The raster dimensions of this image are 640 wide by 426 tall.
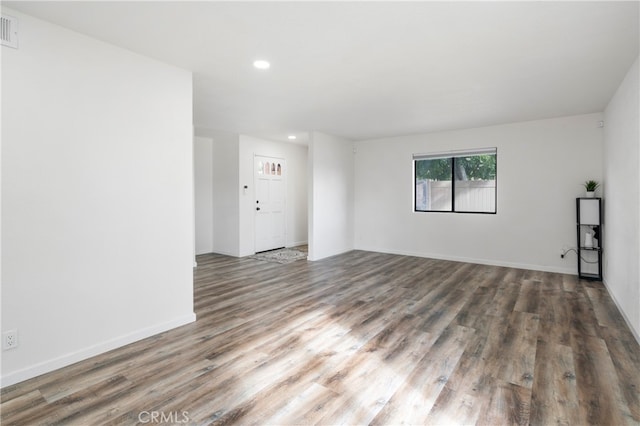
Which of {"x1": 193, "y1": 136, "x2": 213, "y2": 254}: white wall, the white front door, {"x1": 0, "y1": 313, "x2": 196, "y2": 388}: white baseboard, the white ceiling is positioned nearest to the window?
the white ceiling

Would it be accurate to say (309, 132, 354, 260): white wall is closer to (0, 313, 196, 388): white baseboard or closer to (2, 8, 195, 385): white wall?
(2, 8, 195, 385): white wall

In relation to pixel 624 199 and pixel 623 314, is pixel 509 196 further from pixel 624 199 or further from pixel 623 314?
pixel 623 314

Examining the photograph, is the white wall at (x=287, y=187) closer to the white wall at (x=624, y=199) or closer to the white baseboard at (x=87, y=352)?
the white baseboard at (x=87, y=352)

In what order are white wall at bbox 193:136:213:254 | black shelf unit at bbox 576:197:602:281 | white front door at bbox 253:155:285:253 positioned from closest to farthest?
black shelf unit at bbox 576:197:602:281 → white wall at bbox 193:136:213:254 → white front door at bbox 253:155:285:253

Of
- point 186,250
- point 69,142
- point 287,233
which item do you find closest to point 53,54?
point 69,142

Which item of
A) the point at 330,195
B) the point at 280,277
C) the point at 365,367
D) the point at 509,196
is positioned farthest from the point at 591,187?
the point at 280,277

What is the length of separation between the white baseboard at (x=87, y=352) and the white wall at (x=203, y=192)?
3.91 m

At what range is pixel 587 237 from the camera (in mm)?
4660

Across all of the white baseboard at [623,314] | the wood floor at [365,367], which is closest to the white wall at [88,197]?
the wood floor at [365,367]

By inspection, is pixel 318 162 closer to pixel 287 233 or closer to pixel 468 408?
pixel 287 233

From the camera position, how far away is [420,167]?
6566mm

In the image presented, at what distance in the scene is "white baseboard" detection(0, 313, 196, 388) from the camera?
2.12m

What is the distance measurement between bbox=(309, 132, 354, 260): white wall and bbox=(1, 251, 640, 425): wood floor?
230cm

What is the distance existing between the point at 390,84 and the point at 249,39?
163 centimetres
